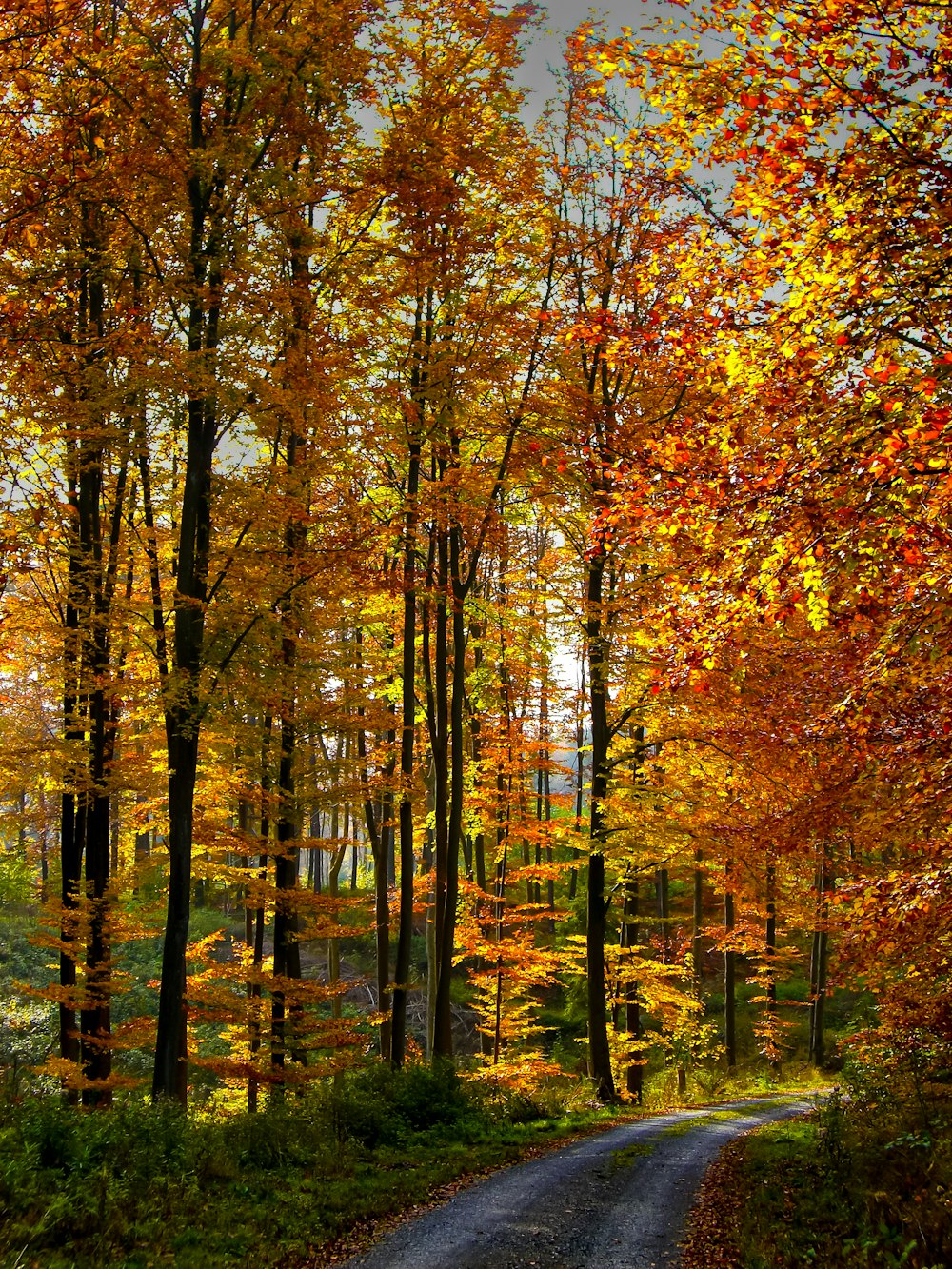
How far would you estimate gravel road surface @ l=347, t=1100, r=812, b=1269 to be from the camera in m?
7.05

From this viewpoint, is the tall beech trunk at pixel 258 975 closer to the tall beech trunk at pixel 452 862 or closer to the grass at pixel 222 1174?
the tall beech trunk at pixel 452 862

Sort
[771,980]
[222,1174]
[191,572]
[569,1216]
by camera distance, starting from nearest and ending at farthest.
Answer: [569,1216]
[222,1174]
[191,572]
[771,980]

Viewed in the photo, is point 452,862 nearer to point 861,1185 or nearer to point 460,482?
point 460,482

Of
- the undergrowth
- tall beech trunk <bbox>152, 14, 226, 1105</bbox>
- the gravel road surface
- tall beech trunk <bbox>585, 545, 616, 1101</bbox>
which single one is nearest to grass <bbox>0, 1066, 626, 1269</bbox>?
the gravel road surface

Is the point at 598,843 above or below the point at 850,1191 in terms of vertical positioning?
above

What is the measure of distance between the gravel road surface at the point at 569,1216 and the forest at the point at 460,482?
2193mm

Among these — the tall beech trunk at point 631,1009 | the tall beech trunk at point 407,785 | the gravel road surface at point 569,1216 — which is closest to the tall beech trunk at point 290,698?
the tall beech trunk at point 407,785

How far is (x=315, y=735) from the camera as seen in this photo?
16.7 metres

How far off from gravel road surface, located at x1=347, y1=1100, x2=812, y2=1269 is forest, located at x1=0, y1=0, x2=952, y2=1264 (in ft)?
7.19

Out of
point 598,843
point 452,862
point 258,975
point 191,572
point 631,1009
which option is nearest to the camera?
point 191,572

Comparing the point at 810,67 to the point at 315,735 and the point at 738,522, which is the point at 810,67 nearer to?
the point at 738,522

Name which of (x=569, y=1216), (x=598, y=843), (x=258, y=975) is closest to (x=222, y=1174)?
(x=569, y=1216)

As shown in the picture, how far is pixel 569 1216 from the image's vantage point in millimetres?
8109

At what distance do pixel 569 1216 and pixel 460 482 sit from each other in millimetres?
10958
